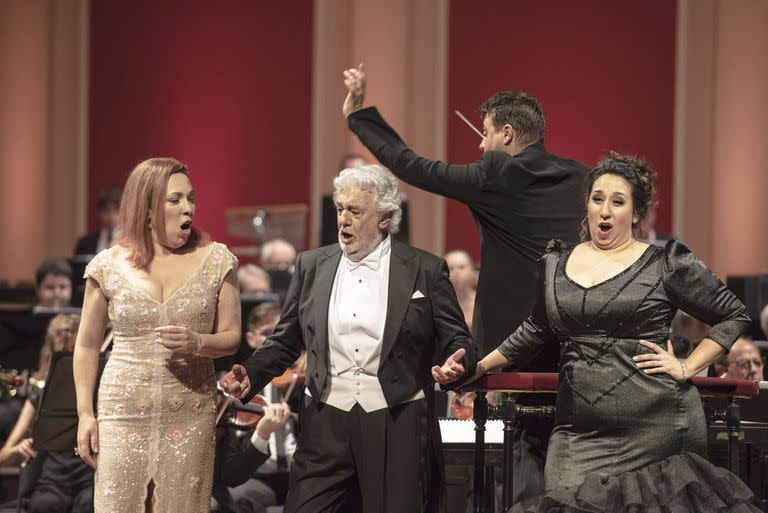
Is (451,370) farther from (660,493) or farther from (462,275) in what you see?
(462,275)

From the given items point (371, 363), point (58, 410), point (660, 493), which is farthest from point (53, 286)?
point (660, 493)

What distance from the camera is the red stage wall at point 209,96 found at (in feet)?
36.6

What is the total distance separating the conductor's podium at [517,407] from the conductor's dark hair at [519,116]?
2.80 feet

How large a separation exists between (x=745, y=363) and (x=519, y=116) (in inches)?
84.4


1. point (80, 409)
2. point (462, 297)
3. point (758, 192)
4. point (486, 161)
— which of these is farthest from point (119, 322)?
point (758, 192)

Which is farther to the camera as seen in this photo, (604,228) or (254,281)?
(254,281)

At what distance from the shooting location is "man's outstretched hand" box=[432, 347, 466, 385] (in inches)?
129

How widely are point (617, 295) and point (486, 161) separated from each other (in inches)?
29.0

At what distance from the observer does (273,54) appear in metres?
11.2

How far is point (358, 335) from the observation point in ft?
11.3

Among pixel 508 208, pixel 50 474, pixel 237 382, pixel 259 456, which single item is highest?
pixel 508 208

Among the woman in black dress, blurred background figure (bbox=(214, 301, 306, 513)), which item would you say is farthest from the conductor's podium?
blurred background figure (bbox=(214, 301, 306, 513))

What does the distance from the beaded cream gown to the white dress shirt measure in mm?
385

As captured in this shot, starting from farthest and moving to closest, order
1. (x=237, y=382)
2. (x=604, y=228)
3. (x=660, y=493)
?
(x=237, y=382) < (x=604, y=228) < (x=660, y=493)
